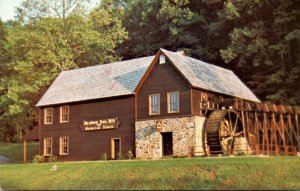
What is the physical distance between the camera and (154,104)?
37125 millimetres

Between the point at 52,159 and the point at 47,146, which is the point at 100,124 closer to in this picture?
the point at 52,159

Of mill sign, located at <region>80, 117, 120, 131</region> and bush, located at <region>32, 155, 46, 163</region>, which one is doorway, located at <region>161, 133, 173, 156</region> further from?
bush, located at <region>32, 155, 46, 163</region>

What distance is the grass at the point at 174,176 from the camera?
77.2ft

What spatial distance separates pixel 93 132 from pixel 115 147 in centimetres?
237

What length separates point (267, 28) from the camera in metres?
50.5

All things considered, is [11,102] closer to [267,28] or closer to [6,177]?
[6,177]

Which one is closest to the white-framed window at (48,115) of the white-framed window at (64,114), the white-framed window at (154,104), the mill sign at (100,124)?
the white-framed window at (64,114)

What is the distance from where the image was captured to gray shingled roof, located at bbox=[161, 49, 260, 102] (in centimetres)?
3622

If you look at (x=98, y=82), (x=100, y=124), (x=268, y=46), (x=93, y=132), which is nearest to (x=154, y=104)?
(x=100, y=124)

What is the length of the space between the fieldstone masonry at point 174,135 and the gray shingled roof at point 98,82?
3.31 meters

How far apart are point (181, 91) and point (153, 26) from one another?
2687 cm

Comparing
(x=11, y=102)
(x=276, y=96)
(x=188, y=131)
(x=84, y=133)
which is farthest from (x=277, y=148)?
(x=11, y=102)

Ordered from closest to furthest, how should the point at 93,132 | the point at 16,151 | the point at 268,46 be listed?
the point at 93,132 → the point at 268,46 → the point at 16,151

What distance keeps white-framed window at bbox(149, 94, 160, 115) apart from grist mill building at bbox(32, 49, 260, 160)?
7cm
